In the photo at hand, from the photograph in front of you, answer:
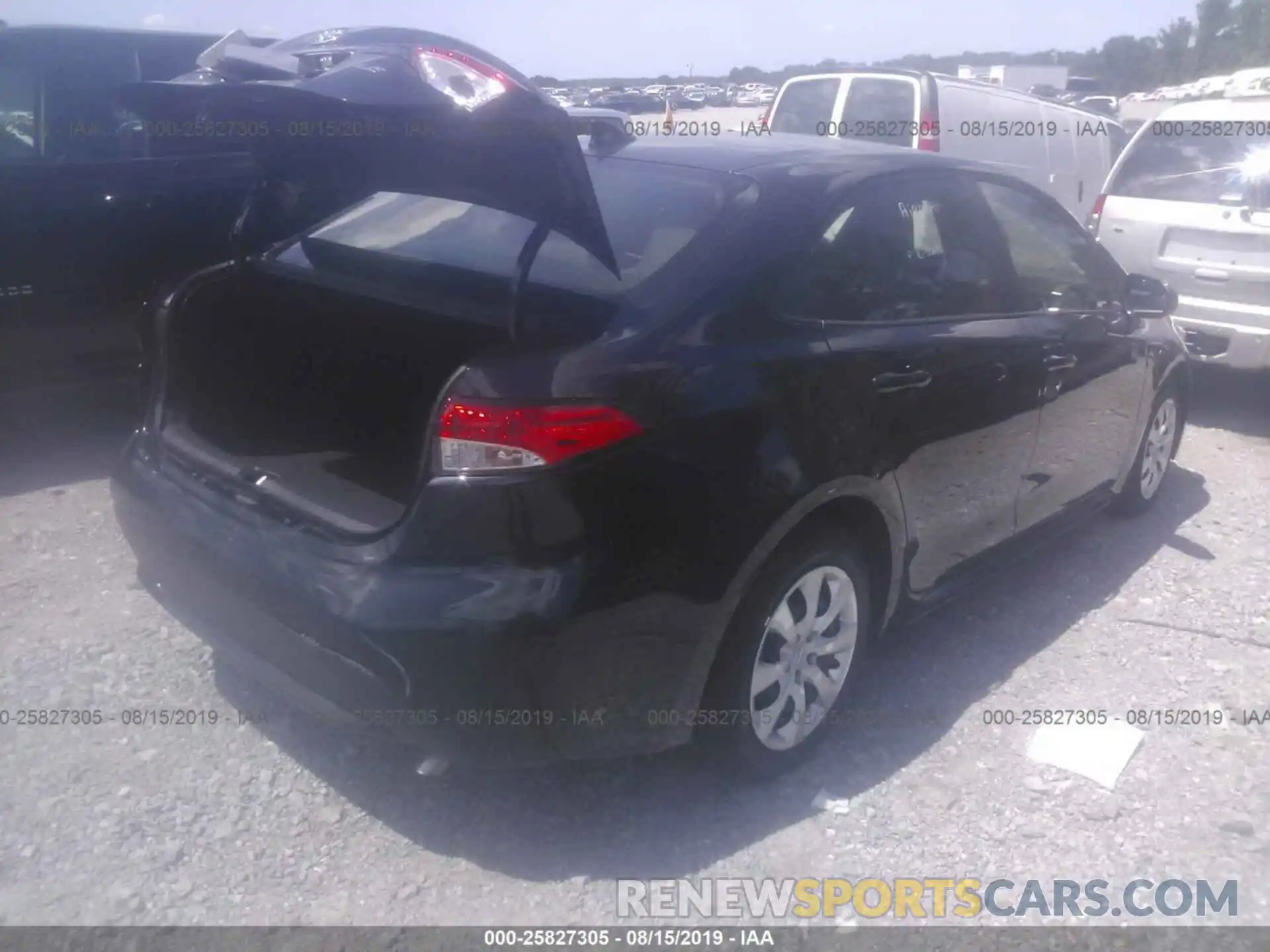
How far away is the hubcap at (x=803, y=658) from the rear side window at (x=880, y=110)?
708 cm

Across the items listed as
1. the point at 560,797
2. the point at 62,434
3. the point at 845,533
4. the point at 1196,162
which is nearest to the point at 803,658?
the point at 845,533

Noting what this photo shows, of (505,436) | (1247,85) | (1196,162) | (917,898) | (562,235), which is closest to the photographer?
(505,436)

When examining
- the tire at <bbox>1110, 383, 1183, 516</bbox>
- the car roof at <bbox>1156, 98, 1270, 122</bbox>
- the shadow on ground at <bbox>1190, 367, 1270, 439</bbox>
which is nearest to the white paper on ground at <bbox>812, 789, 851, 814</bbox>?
the tire at <bbox>1110, 383, 1183, 516</bbox>

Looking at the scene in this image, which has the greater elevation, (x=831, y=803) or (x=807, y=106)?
(x=807, y=106)

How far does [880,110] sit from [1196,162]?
3418 millimetres

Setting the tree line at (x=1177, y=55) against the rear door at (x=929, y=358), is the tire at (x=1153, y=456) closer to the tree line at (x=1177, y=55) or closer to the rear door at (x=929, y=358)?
the rear door at (x=929, y=358)

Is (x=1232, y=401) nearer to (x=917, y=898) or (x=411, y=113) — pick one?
(x=917, y=898)

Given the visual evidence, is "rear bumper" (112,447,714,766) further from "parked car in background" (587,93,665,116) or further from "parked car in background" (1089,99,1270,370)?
"parked car in background" (587,93,665,116)

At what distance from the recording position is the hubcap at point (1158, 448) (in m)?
5.04

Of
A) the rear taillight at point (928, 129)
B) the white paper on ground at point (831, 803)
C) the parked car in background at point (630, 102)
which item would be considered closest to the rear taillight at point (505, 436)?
the white paper on ground at point (831, 803)

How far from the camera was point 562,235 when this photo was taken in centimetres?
297

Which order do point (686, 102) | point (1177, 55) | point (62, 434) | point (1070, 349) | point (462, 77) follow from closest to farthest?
point (462, 77) → point (1070, 349) → point (62, 434) → point (686, 102) → point (1177, 55)

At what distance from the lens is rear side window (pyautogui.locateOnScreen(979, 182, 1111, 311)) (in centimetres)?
388

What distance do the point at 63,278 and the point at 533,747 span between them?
3.64m
